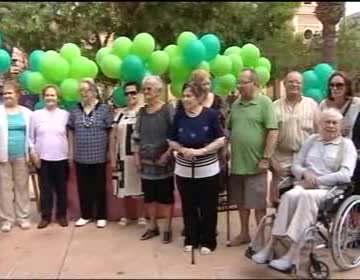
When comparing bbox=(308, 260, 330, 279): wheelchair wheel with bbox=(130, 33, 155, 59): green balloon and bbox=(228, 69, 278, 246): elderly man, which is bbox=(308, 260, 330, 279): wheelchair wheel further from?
bbox=(130, 33, 155, 59): green balloon

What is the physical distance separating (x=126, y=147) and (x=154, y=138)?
545mm

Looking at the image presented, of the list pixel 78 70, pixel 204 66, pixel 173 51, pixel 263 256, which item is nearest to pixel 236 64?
pixel 204 66

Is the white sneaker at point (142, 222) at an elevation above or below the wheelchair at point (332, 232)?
below

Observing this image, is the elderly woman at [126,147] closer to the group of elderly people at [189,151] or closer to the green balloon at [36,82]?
the group of elderly people at [189,151]

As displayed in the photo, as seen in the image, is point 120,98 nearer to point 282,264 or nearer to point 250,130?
point 250,130

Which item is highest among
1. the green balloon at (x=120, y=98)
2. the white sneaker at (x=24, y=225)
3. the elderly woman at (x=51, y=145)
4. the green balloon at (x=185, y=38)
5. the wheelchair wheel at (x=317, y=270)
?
the green balloon at (x=185, y=38)

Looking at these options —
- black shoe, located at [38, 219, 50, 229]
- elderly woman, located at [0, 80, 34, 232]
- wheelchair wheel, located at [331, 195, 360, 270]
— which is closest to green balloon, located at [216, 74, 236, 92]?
elderly woman, located at [0, 80, 34, 232]

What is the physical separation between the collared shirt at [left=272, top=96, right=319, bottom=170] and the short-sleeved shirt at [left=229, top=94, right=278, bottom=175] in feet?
0.77

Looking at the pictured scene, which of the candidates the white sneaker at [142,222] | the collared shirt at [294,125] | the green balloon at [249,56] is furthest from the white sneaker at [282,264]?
the green balloon at [249,56]

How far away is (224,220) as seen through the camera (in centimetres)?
632

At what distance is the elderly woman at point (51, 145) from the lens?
587 centimetres

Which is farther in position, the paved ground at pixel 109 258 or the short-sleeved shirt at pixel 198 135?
the short-sleeved shirt at pixel 198 135

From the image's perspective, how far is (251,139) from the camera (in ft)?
16.6

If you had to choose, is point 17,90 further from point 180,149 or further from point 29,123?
point 180,149
